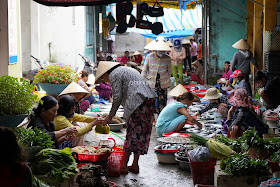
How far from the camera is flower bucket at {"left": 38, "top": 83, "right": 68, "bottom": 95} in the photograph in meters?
8.27

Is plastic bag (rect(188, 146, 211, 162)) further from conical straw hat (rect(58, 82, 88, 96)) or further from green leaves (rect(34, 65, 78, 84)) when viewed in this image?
green leaves (rect(34, 65, 78, 84))

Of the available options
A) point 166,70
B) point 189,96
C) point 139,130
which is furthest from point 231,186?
point 166,70

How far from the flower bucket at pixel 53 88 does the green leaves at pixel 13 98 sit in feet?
10.6

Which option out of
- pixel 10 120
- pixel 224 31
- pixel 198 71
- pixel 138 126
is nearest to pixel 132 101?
pixel 138 126

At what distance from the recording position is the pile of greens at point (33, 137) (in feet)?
17.1

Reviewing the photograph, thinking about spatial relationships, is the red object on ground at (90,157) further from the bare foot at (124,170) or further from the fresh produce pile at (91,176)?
the bare foot at (124,170)

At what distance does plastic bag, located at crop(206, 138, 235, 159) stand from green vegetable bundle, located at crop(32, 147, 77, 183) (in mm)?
1888

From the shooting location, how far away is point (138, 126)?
7.14m

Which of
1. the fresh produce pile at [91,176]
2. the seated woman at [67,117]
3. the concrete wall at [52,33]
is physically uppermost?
the concrete wall at [52,33]

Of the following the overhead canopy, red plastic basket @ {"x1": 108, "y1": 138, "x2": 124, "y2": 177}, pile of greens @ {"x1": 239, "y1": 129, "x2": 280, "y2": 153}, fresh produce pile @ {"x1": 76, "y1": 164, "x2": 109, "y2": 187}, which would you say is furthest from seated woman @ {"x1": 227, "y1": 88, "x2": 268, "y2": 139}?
the overhead canopy

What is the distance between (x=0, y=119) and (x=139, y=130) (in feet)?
9.05

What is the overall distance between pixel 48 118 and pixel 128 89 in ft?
4.70

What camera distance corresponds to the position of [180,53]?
21.3m

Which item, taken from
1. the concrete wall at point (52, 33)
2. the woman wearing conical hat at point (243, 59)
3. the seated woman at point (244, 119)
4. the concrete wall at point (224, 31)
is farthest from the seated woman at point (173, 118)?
the concrete wall at point (224, 31)
